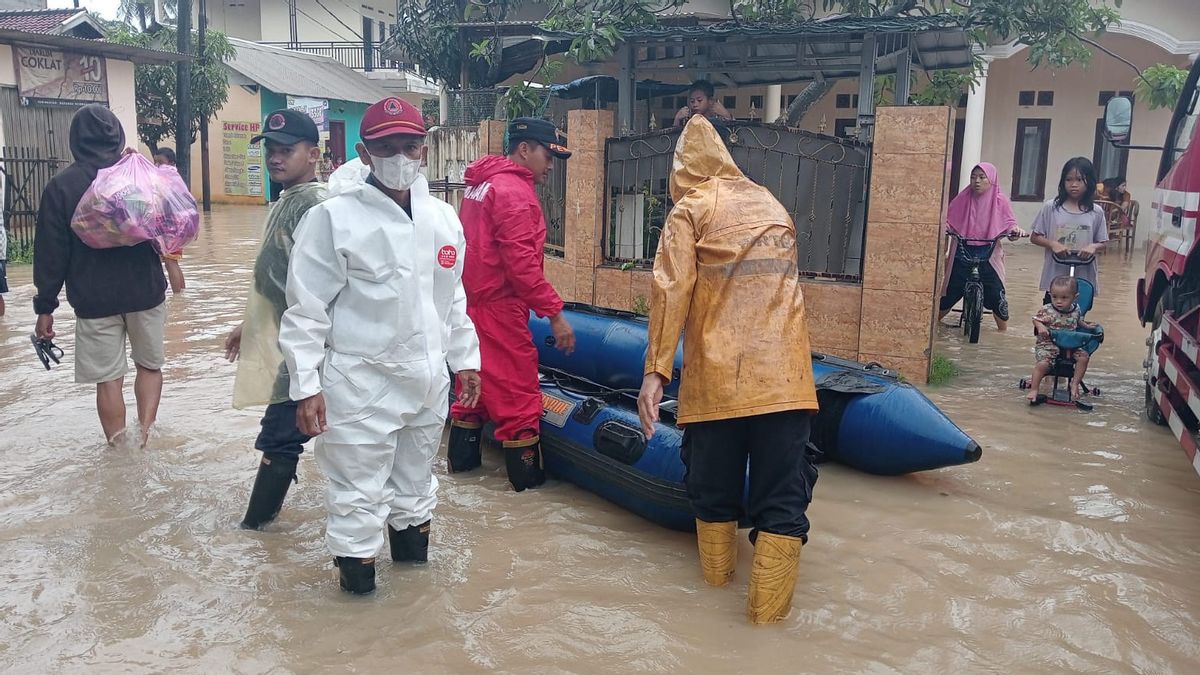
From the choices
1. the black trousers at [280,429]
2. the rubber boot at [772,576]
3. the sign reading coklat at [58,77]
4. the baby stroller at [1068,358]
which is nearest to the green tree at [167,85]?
the sign reading coklat at [58,77]

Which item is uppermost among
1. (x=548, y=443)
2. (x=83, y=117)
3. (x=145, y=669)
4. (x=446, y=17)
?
(x=446, y=17)

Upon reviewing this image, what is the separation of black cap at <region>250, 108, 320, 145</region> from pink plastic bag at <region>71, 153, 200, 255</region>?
1.12 m

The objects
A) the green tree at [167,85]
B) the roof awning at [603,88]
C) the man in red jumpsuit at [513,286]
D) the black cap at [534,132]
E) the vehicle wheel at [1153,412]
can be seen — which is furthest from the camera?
the green tree at [167,85]

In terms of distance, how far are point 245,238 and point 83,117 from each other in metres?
12.8

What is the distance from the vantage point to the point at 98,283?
16.0 feet

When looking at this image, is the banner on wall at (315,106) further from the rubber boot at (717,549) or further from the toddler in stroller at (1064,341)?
the rubber boot at (717,549)

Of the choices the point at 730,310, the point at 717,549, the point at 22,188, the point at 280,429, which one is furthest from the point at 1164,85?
the point at 22,188

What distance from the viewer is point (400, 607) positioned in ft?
11.6

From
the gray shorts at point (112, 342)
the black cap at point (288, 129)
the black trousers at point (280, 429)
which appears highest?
the black cap at point (288, 129)

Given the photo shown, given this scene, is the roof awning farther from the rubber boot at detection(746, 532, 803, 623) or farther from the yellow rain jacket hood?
the rubber boot at detection(746, 532, 803, 623)

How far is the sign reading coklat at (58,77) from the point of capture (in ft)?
47.8

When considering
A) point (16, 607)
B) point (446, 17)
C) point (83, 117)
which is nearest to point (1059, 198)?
point (83, 117)

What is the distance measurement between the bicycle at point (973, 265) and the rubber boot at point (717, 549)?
544cm

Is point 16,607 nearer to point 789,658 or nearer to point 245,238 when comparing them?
point 789,658
